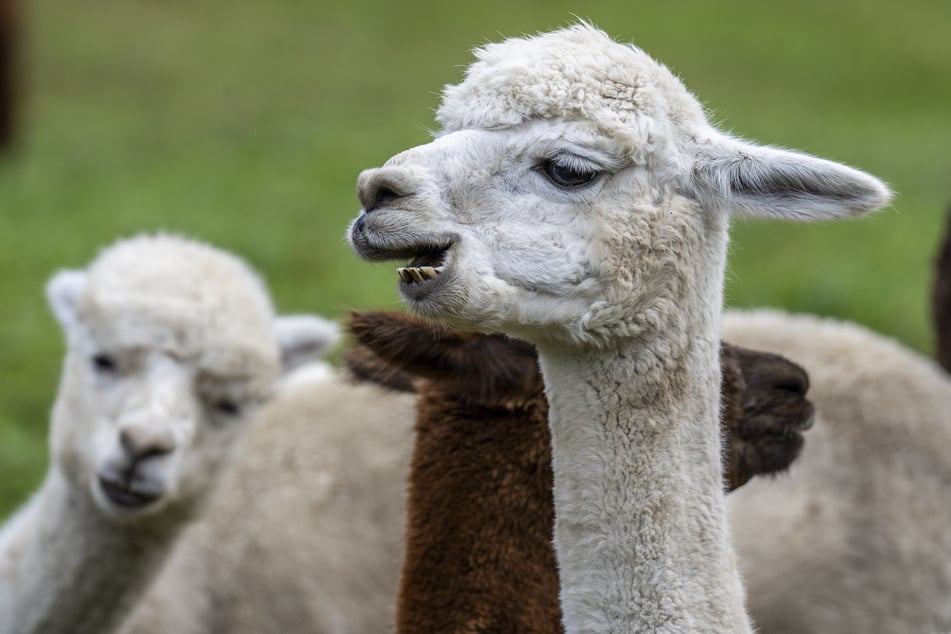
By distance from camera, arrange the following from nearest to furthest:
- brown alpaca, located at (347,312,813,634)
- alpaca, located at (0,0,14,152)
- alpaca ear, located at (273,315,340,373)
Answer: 1. brown alpaca, located at (347,312,813,634)
2. alpaca ear, located at (273,315,340,373)
3. alpaca, located at (0,0,14,152)

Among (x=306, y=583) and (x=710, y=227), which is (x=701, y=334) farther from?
(x=306, y=583)

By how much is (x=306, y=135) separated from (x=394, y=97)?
5.17 m

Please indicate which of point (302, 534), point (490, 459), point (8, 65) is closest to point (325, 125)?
point (8, 65)

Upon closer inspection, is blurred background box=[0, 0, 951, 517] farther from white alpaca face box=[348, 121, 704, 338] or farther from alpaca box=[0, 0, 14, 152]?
white alpaca face box=[348, 121, 704, 338]

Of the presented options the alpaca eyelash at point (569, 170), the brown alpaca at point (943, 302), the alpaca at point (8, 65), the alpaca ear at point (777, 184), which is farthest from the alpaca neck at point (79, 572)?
the alpaca at point (8, 65)

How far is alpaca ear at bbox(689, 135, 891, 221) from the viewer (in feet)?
8.22

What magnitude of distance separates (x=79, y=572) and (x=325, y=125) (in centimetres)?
1234

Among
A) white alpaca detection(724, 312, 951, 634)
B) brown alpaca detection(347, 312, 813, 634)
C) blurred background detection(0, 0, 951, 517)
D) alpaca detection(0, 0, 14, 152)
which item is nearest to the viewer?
brown alpaca detection(347, 312, 813, 634)

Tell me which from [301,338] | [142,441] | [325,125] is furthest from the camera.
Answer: [325,125]

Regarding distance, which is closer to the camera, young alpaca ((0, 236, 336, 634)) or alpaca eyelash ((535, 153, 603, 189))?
Result: alpaca eyelash ((535, 153, 603, 189))

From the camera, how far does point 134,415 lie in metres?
4.08

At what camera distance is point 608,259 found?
255cm

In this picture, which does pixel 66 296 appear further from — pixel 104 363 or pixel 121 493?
pixel 121 493

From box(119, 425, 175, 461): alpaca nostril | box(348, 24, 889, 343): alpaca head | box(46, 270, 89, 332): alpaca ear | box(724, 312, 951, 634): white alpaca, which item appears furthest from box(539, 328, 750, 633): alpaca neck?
box(46, 270, 89, 332): alpaca ear
